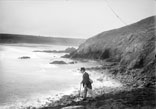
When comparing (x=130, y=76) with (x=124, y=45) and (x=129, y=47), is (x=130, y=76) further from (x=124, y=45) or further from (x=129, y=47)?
(x=124, y=45)

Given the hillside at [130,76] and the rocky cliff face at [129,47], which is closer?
the hillside at [130,76]

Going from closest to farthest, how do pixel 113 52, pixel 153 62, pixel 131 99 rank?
pixel 131 99 → pixel 153 62 → pixel 113 52

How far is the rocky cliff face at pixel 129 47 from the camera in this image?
21.0 meters

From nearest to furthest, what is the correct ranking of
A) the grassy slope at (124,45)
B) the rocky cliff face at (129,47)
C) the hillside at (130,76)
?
1. the hillside at (130,76)
2. the rocky cliff face at (129,47)
3. the grassy slope at (124,45)

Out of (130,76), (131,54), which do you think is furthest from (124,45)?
(130,76)

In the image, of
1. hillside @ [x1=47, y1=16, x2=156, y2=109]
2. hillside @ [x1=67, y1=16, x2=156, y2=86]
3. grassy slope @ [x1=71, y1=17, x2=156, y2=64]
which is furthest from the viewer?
grassy slope @ [x1=71, y1=17, x2=156, y2=64]

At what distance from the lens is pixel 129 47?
29.0 meters

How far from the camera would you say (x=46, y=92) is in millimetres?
15516

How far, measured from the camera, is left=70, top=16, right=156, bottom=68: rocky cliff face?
21047 mm

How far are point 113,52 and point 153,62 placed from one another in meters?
18.2

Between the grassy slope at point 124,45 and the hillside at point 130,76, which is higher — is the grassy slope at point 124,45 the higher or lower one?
the higher one

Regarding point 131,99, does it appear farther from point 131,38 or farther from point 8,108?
point 131,38

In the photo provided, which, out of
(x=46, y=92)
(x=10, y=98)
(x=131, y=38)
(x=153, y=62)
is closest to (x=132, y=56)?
(x=153, y=62)

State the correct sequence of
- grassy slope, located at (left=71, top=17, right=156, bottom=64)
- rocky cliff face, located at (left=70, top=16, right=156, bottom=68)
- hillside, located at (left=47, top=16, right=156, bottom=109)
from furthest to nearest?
grassy slope, located at (left=71, top=17, right=156, bottom=64) < rocky cliff face, located at (left=70, top=16, right=156, bottom=68) < hillside, located at (left=47, top=16, right=156, bottom=109)
